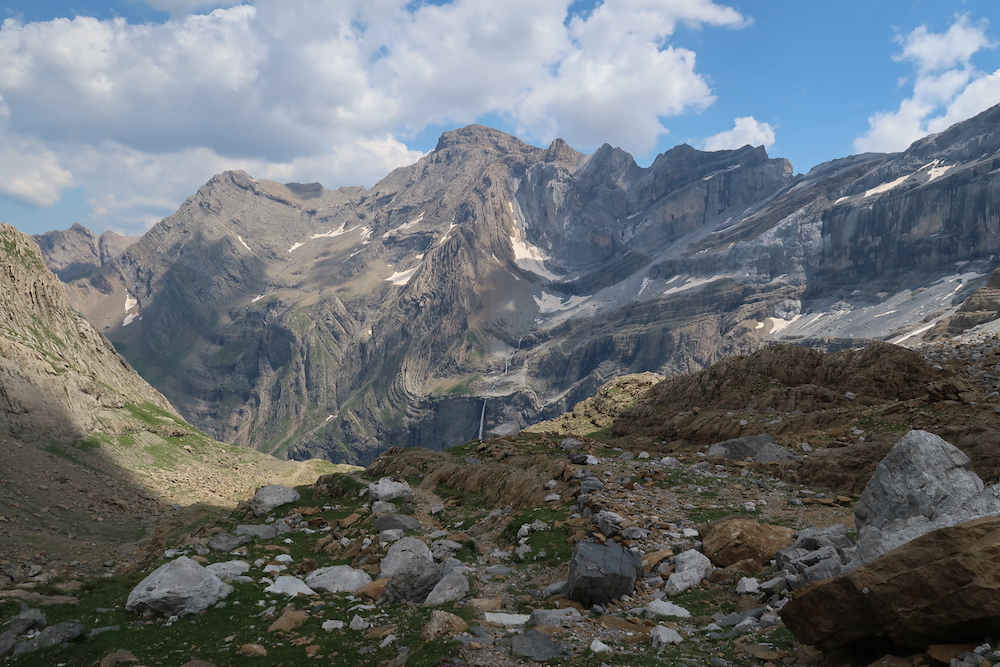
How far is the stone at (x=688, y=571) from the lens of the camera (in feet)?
51.8

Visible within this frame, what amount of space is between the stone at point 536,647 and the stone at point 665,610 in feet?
10.6

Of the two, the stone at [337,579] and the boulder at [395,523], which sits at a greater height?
the boulder at [395,523]

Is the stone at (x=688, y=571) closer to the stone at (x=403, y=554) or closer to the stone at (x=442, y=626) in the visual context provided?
the stone at (x=442, y=626)

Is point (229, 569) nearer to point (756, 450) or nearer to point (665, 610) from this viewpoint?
point (665, 610)

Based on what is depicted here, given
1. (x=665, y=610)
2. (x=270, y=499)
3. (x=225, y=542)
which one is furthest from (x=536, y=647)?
(x=270, y=499)

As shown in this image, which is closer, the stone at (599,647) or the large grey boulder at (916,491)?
the large grey boulder at (916,491)

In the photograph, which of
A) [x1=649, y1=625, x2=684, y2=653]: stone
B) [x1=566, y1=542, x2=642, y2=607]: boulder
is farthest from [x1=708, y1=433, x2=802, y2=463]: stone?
[x1=649, y1=625, x2=684, y2=653]: stone

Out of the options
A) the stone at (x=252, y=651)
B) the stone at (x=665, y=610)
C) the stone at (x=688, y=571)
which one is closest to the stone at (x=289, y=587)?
the stone at (x=252, y=651)

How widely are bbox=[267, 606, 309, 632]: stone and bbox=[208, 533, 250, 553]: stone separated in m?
10.8

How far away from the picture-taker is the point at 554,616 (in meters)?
14.3

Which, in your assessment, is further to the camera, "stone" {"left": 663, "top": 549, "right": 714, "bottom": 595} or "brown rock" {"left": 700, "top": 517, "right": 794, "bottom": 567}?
"brown rock" {"left": 700, "top": 517, "right": 794, "bottom": 567}

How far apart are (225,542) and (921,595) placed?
27179 millimetres

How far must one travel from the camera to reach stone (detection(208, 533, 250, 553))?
2534cm

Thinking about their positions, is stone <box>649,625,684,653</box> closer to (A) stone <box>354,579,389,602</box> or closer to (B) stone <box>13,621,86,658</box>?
(A) stone <box>354,579,389,602</box>
